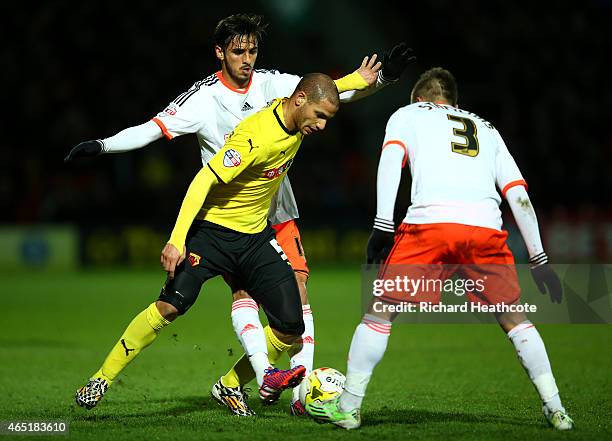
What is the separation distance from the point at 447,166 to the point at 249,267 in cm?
133

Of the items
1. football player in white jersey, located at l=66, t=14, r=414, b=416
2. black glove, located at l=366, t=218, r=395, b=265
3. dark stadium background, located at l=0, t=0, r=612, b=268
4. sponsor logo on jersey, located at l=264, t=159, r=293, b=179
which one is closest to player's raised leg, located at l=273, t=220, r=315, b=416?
football player in white jersey, located at l=66, t=14, r=414, b=416

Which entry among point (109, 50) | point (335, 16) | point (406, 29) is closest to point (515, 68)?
point (406, 29)

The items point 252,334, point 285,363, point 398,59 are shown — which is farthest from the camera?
point 285,363

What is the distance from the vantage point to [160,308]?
18.2 feet

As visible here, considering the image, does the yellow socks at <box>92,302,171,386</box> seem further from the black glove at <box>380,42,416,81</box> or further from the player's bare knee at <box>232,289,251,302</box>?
the black glove at <box>380,42,416,81</box>

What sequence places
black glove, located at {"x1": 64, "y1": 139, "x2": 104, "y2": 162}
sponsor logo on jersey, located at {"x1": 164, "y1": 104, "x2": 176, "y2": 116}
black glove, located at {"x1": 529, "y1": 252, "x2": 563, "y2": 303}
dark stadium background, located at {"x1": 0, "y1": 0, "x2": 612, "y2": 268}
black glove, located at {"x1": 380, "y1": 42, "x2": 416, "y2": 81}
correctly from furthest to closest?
dark stadium background, located at {"x1": 0, "y1": 0, "x2": 612, "y2": 268}, black glove, located at {"x1": 380, "y1": 42, "x2": 416, "y2": 81}, sponsor logo on jersey, located at {"x1": 164, "y1": 104, "x2": 176, "y2": 116}, black glove, located at {"x1": 64, "y1": 139, "x2": 104, "y2": 162}, black glove, located at {"x1": 529, "y1": 252, "x2": 563, "y2": 303}

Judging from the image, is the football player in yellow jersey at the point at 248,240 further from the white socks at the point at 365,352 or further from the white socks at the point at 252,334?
the white socks at the point at 365,352

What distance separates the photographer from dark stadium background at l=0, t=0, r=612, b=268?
1811 cm

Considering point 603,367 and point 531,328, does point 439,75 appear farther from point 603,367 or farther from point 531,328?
point 603,367

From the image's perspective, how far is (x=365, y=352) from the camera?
16.7 ft

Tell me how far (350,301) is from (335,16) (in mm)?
10823

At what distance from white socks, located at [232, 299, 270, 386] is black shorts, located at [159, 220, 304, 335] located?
5.8 inches

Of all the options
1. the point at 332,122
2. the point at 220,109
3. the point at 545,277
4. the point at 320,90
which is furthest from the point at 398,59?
the point at 332,122

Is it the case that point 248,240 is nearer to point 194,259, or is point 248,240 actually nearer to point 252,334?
point 194,259
